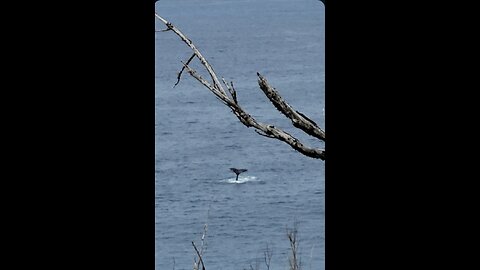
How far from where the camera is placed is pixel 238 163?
31.3 metres

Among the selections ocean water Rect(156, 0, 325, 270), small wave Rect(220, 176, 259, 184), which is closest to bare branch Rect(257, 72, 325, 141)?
ocean water Rect(156, 0, 325, 270)

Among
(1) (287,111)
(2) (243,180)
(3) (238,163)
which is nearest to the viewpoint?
(1) (287,111)

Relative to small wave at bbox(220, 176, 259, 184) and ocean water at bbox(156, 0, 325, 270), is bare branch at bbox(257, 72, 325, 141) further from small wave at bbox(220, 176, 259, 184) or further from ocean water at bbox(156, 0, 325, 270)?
→ small wave at bbox(220, 176, 259, 184)

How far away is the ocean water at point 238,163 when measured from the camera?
2170 centimetres

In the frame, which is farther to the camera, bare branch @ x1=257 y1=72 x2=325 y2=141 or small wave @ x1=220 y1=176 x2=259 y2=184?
small wave @ x1=220 y1=176 x2=259 y2=184

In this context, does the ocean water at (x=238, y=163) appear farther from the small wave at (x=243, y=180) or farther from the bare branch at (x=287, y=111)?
the bare branch at (x=287, y=111)

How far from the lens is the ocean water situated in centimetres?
2170

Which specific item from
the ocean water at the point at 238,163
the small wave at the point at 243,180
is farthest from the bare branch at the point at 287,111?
the small wave at the point at 243,180

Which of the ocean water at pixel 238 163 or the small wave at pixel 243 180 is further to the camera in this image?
the small wave at pixel 243 180

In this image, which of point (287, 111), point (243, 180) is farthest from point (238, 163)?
point (287, 111)

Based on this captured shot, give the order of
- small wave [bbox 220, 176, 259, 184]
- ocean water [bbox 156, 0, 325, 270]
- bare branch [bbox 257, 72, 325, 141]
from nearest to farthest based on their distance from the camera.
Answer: bare branch [bbox 257, 72, 325, 141], ocean water [bbox 156, 0, 325, 270], small wave [bbox 220, 176, 259, 184]

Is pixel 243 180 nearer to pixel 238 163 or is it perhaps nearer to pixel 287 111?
pixel 238 163
